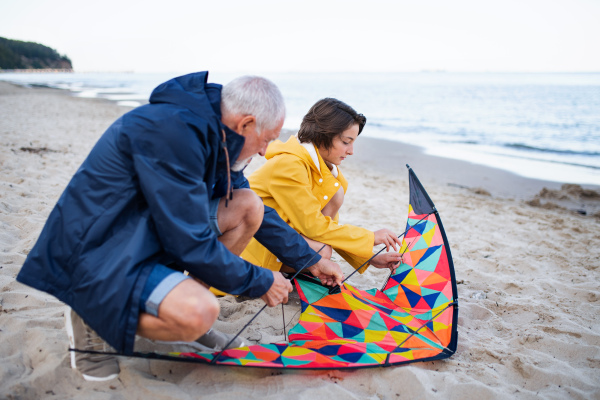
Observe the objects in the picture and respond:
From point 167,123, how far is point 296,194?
43.5 inches

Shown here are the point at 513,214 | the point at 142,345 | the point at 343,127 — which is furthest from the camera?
the point at 513,214

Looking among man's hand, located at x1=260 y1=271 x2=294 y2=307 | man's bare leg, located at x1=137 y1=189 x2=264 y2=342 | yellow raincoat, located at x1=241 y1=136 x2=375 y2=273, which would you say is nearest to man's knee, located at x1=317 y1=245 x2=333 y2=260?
yellow raincoat, located at x1=241 y1=136 x2=375 y2=273

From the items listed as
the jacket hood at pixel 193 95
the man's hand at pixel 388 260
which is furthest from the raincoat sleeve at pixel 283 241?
the jacket hood at pixel 193 95

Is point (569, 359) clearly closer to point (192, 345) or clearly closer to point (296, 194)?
point (296, 194)

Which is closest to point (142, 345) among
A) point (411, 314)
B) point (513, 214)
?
point (411, 314)

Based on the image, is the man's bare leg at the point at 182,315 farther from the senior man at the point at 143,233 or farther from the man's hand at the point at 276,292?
the man's hand at the point at 276,292

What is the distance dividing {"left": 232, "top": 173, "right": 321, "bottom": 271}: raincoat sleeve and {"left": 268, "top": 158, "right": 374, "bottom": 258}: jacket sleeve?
6.7 inches

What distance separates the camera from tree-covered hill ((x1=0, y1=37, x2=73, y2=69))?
62875mm

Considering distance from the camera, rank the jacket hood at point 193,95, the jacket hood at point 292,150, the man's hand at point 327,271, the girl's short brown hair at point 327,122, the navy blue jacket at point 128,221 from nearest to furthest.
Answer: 1. the navy blue jacket at point 128,221
2. the jacket hood at point 193,95
3. the man's hand at point 327,271
4. the jacket hood at point 292,150
5. the girl's short brown hair at point 327,122

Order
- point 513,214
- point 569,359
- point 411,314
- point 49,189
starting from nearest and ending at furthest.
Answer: point 569,359
point 411,314
point 49,189
point 513,214

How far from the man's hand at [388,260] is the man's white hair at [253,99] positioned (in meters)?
1.36

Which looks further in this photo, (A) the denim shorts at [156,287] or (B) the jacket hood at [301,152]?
(B) the jacket hood at [301,152]

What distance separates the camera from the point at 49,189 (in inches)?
157

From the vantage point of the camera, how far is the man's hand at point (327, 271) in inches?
92.4
